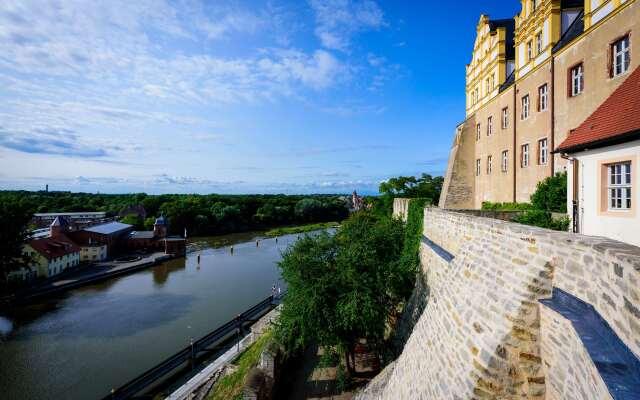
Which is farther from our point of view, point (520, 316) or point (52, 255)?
point (52, 255)

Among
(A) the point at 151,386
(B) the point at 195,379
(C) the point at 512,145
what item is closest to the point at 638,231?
(C) the point at 512,145

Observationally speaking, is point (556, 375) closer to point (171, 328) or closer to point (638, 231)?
point (638, 231)

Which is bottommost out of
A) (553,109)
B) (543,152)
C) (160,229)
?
(160,229)

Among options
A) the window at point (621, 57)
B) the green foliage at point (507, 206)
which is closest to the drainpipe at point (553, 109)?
the green foliage at point (507, 206)

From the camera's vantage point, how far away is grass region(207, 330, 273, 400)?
460 inches

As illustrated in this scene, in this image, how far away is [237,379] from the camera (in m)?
12.6

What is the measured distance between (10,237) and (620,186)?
3781 cm

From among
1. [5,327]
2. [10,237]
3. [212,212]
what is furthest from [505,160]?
[212,212]

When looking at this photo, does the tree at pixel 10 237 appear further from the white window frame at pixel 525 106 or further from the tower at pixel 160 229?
the white window frame at pixel 525 106

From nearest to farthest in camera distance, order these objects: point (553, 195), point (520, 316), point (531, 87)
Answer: point (520, 316) → point (553, 195) → point (531, 87)

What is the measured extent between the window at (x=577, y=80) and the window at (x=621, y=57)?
4.76 ft

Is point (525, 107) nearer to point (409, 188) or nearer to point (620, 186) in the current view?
point (620, 186)

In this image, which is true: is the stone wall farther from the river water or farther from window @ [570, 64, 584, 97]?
the river water

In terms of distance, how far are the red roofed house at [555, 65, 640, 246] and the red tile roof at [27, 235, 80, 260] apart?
4330cm
